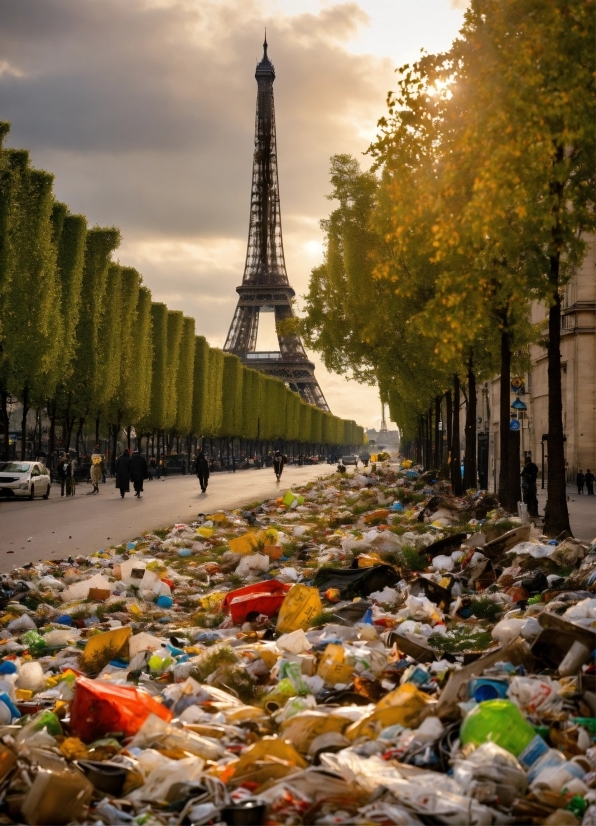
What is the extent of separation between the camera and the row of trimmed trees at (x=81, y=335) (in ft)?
141

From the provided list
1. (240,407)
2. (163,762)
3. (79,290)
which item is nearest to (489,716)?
(163,762)

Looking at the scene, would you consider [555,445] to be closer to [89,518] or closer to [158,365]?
[89,518]

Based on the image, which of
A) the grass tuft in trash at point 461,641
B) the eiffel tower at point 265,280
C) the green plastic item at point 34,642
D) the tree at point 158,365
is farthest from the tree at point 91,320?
the eiffel tower at point 265,280

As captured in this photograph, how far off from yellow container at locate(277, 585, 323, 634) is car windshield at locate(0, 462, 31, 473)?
27.4 m

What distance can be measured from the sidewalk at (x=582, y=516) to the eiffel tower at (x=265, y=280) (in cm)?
10866

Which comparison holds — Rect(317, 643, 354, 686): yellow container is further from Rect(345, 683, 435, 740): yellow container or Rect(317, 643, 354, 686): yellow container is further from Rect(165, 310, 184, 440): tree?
Rect(165, 310, 184, 440): tree

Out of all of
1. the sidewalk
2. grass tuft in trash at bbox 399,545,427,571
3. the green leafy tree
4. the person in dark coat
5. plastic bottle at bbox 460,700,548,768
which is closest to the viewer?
plastic bottle at bbox 460,700,548,768

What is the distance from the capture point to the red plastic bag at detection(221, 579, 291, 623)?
1137 centimetres

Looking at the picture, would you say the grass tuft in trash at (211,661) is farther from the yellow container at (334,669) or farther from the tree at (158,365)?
the tree at (158,365)

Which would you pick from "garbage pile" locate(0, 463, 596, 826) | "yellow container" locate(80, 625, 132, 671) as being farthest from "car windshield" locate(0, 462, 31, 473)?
"yellow container" locate(80, 625, 132, 671)

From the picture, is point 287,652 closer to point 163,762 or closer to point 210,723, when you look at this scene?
point 210,723

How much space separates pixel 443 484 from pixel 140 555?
61.3 feet

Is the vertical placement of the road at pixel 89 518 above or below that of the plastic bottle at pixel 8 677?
above

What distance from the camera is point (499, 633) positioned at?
9.06 meters
